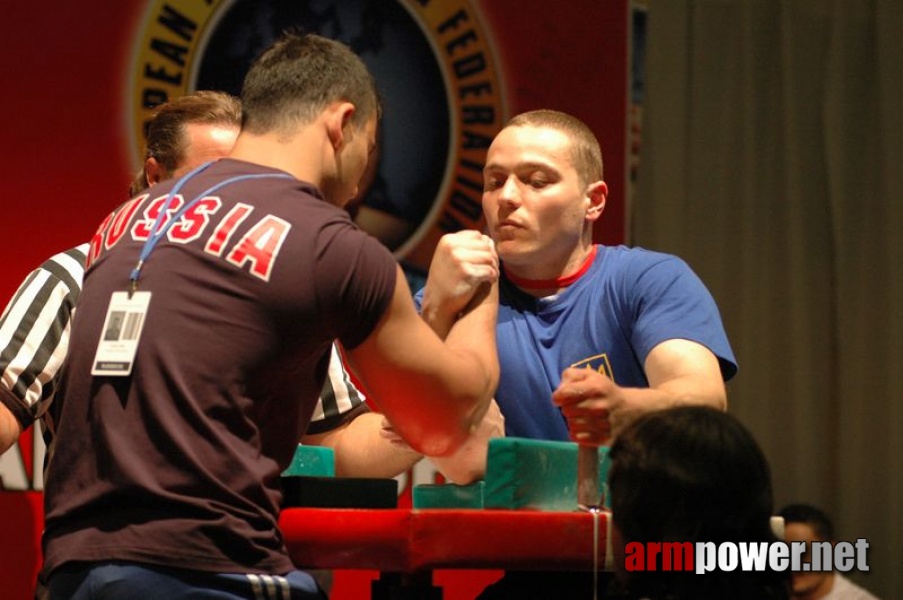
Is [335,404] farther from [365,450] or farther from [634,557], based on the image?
[634,557]

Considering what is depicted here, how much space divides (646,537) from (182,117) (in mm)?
1501

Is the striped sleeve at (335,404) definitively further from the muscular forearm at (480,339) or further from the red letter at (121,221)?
the red letter at (121,221)

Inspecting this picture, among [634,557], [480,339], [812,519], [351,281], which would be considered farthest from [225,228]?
[812,519]

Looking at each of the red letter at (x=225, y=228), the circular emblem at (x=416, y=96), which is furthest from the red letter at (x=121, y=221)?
the circular emblem at (x=416, y=96)

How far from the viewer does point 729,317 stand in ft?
15.8

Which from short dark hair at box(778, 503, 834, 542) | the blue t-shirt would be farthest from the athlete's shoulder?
short dark hair at box(778, 503, 834, 542)

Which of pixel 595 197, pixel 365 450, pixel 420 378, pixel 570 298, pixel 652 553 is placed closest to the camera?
pixel 652 553

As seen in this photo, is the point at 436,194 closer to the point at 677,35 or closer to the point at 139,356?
the point at 677,35

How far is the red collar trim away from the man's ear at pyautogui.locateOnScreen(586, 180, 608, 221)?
0.09 metres

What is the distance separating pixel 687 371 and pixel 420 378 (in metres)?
0.75

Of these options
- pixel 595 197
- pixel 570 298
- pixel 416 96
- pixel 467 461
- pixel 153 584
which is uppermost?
pixel 416 96

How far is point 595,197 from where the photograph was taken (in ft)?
8.93

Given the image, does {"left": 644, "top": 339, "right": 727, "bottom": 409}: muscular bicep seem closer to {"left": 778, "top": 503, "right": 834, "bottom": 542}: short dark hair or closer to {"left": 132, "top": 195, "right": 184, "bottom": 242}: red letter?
{"left": 132, "top": 195, "right": 184, "bottom": 242}: red letter

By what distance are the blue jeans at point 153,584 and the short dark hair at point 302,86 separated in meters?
0.67
